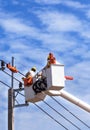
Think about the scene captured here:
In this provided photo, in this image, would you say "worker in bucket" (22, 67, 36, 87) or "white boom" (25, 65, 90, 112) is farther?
"worker in bucket" (22, 67, 36, 87)

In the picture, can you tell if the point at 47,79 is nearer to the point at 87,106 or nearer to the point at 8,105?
the point at 8,105

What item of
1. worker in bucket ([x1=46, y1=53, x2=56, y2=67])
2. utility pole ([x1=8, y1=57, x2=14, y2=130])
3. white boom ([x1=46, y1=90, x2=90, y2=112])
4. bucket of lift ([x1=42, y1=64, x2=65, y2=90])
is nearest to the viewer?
bucket of lift ([x1=42, y1=64, x2=65, y2=90])

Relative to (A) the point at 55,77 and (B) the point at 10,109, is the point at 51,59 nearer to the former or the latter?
(A) the point at 55,77

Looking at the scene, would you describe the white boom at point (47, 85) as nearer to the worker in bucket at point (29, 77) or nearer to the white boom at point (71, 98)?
the white boom at point (71, 98)

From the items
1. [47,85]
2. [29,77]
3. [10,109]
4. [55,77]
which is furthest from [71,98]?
[10,109]

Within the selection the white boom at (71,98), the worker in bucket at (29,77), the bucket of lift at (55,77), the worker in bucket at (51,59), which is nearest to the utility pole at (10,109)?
the worker in bucket at (29,77)

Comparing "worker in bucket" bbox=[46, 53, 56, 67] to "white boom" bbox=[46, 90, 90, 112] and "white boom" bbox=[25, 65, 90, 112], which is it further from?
"white boom" bbox=[46, 90, 90, 112]

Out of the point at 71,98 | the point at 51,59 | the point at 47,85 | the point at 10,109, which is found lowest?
the point at 10,109

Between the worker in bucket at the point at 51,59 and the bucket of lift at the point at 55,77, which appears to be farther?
the worker in bucket at the point at 51,59

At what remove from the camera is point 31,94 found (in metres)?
25.0

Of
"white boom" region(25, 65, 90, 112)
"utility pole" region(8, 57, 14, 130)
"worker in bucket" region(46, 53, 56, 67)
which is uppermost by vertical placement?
"worker in bucket" region(46, 53, 56, 67)

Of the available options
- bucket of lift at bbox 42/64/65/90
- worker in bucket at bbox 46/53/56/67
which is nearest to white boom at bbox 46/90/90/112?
bucket of lift at bbox 42/64/65/90

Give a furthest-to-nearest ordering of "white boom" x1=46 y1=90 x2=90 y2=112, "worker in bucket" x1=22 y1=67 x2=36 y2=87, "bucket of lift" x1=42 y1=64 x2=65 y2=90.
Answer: "white boom" x1=46 y1=90 x2=90 y2=112, "worker in bucket" x1=22 y1=67 x2=36 y2=87, "bucket of lift" x1=42 y1=64 x2=65 y2=90

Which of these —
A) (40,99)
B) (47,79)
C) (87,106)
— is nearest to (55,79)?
(47,79)
